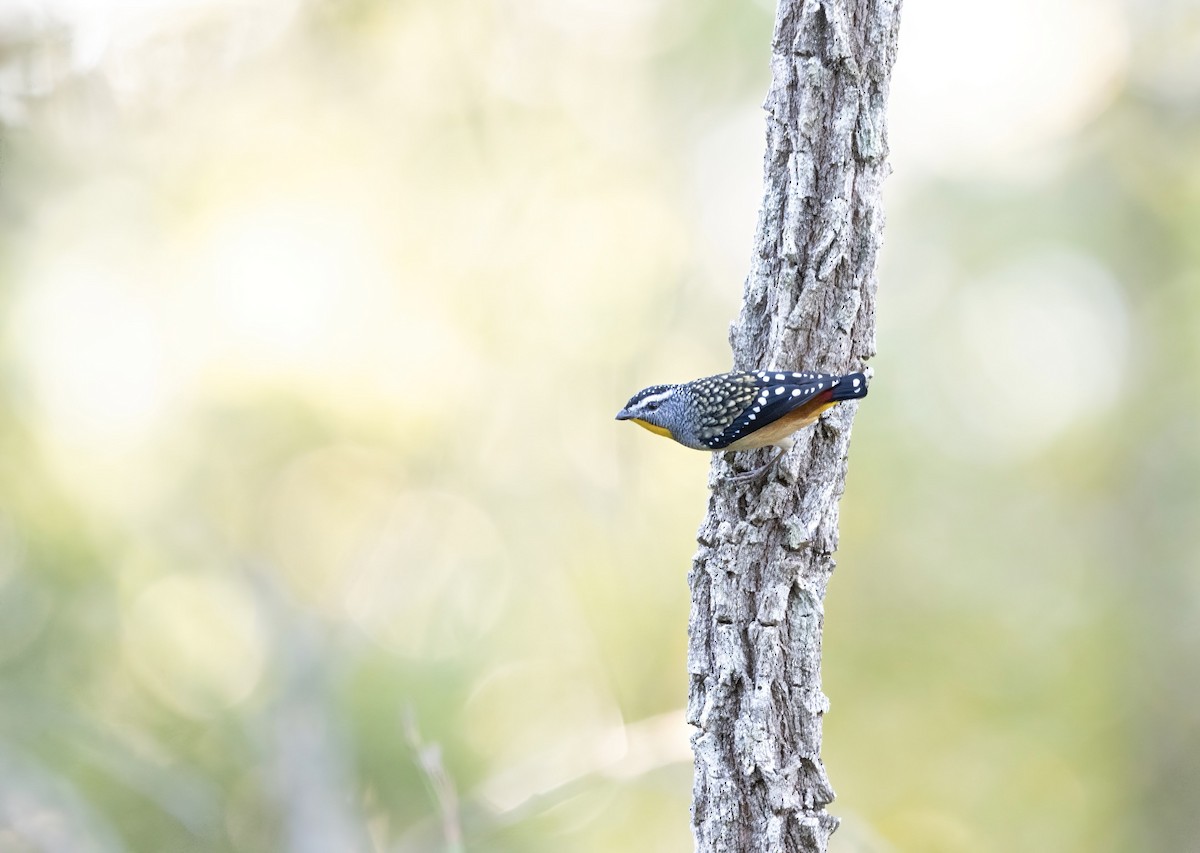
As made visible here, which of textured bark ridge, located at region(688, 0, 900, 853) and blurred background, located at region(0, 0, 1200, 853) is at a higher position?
blurred background, located at region(0, 0, 1200, 853)

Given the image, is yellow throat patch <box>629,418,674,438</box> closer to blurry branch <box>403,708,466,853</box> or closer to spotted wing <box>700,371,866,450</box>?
spotted wing <box>700,371,866,450</box>

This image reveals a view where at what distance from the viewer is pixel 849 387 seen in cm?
229

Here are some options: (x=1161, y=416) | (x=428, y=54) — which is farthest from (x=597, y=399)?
(x=1161, y=416)

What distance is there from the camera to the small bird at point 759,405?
229 centimetres

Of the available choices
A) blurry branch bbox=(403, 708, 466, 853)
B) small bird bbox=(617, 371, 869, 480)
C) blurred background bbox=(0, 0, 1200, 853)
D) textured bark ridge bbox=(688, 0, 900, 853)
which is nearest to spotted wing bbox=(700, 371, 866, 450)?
small bird bbox=(617, 371, 869, 480)

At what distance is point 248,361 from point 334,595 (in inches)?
69.9

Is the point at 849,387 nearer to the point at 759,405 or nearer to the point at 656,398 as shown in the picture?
the point at 759,405

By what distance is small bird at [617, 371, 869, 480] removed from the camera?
2.29 meters

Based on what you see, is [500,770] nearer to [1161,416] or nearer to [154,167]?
[154,167]

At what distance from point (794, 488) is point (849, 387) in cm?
29

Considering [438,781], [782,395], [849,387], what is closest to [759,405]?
[782,395]

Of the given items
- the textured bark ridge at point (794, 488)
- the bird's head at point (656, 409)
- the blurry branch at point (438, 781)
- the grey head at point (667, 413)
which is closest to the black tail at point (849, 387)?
the textured bark ridge at point (794, 488)

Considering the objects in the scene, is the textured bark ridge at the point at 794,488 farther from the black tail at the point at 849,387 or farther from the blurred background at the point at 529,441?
the blurred background at the point at 529,441

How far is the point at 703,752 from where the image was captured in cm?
238
